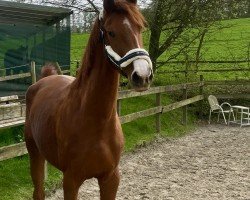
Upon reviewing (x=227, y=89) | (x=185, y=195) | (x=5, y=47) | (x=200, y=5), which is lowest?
(x=185, y=195)

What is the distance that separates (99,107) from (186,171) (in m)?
3.85

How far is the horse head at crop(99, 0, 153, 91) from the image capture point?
2215 millimetres

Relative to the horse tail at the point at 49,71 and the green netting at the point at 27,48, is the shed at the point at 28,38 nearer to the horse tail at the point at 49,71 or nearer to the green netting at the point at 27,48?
the green netting at the point at 27,48

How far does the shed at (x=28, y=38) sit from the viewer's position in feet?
35.2

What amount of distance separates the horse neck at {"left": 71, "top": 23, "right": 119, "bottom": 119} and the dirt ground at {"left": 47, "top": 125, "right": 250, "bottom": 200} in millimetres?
2427

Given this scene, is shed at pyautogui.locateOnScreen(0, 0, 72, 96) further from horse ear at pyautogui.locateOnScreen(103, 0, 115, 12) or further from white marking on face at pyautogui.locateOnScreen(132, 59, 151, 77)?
white marking on face at pyautogui.locateOnScreen(132, 59, 151, 77)

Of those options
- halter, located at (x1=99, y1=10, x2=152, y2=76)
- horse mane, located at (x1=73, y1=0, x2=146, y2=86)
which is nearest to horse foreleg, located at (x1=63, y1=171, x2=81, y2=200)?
horse mane, located at (x1=73, y1=0, x2=146, y2=86)

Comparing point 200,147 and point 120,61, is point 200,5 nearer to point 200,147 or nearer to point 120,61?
point 200,147

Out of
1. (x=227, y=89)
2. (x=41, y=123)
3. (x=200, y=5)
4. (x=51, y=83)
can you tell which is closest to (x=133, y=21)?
(x=41, y=123)

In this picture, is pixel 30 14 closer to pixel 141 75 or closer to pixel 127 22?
pixel 127 22

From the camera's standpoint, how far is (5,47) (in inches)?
428

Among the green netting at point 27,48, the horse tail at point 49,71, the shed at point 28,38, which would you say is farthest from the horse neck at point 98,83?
the shed at point 28,38

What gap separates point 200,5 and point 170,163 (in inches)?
255

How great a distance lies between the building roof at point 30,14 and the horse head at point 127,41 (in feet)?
26.7
